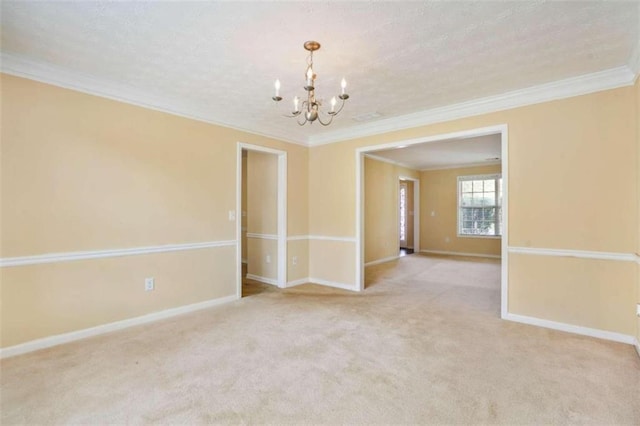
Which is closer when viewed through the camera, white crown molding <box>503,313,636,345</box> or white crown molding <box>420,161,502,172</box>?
white crown molding <box>503,313,636,345</box>

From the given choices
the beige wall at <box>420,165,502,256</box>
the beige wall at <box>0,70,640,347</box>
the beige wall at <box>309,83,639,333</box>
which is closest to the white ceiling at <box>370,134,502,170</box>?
the beige wall at <box>420,165,502,256</box>

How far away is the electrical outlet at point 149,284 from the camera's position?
3.47 metres

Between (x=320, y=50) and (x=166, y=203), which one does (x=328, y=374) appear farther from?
(x=166, y=203)

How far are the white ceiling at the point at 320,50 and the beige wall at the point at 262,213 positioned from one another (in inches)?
73.6

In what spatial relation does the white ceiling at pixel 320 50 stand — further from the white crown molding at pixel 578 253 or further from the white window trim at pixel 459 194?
the white window trim at pixel 459 194

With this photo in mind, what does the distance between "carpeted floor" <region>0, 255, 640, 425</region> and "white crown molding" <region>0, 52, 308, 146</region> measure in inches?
94.7

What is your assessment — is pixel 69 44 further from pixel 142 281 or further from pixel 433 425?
pixel 433 425

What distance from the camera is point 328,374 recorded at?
2.35 meters

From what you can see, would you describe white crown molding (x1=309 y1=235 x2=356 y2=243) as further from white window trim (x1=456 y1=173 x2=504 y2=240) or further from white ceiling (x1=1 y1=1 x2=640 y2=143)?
white window trim (x1=456 y1=173 x2=504 y2=240)

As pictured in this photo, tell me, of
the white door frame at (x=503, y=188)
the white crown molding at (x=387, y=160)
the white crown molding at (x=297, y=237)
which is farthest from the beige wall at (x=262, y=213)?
the white crown molding at (x=387, y=160)

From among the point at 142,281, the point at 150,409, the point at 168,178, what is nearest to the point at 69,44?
the point at 168,178

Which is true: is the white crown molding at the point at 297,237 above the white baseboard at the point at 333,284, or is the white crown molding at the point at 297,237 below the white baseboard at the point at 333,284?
above

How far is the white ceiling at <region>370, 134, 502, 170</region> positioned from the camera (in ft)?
18.1

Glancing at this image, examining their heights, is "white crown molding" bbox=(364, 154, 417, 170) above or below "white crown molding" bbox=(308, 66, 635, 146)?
above
